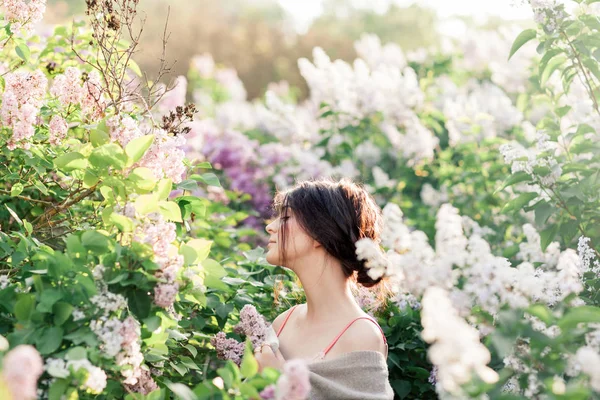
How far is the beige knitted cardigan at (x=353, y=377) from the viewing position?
7.28ft

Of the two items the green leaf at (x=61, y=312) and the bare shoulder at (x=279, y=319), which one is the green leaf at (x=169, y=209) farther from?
the bare shoulder at (x=279, y=319)

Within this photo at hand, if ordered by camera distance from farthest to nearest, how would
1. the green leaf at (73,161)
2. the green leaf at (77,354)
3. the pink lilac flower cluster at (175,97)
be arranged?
the pink lilac flower cluster at (175,97), the green leaf at (73,161), the green leaf at (77,354)

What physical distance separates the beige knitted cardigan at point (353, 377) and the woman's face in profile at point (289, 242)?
0.37 m

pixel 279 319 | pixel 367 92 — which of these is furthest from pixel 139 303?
pixel 367 92

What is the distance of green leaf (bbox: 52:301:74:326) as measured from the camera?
68.8 inches

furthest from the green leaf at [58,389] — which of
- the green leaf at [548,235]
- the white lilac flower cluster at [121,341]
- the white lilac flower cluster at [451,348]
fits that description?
the green leaf at [548,235]

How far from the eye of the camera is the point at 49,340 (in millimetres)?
1727

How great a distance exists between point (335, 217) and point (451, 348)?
120 centimetres

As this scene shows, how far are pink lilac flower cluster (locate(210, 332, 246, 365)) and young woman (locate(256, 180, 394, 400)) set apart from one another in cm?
8

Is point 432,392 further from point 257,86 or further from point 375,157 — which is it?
point 257,86

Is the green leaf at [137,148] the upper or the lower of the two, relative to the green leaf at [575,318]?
upper

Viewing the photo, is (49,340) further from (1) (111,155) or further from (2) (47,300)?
(1) (111,155)

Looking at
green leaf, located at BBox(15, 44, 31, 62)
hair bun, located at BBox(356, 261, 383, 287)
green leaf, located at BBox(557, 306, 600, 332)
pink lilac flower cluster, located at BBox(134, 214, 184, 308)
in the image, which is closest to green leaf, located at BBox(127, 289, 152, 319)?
pink lilac flower cluster, located at BBox(134, 214, 184, 308)

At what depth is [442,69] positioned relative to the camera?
21.9ft
